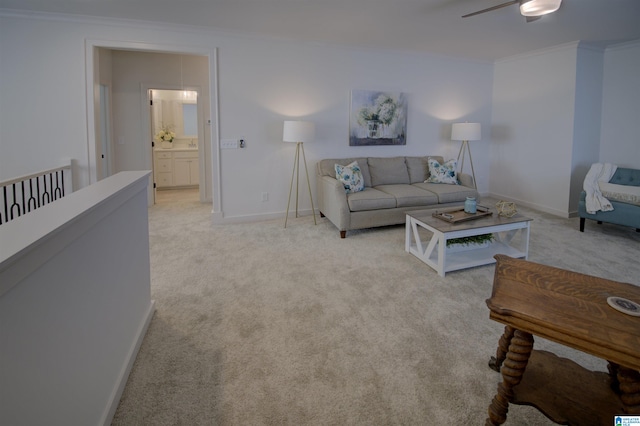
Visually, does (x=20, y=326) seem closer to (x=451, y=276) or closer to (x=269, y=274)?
(x=269, y=274)

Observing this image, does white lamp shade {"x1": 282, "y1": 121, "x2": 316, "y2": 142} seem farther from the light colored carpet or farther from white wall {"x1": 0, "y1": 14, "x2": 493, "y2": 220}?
the light colored carpet

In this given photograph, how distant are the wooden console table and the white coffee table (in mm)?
1386

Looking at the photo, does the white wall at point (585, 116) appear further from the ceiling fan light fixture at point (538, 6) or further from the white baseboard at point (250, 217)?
the white baseboard at point (250, 217)

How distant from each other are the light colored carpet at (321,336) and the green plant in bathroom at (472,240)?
0.30 metres

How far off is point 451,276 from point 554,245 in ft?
5.61

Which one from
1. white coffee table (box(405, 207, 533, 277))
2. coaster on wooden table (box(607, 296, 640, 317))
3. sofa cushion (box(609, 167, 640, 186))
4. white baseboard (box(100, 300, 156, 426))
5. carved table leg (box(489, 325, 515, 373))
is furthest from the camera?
sofa cushion (box(609, 167, 640, 186))

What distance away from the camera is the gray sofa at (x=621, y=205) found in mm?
4023

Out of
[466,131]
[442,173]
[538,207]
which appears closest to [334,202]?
[442,173]

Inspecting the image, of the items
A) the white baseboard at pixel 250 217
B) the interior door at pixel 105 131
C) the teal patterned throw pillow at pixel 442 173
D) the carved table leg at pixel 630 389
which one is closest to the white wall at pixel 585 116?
the teal patterned throw pillow at pixel 442 173

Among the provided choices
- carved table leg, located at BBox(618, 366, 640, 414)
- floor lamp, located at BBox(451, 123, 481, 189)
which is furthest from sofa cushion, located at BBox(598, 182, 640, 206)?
carved table leg, located at BBox(618, 366, 640, 414)

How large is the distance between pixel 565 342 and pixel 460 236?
1.96 metres

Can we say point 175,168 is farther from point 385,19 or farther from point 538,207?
point 538,207

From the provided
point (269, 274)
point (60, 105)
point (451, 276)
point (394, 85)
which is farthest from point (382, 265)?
point (60, 105)

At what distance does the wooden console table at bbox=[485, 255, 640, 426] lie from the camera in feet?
4.13
